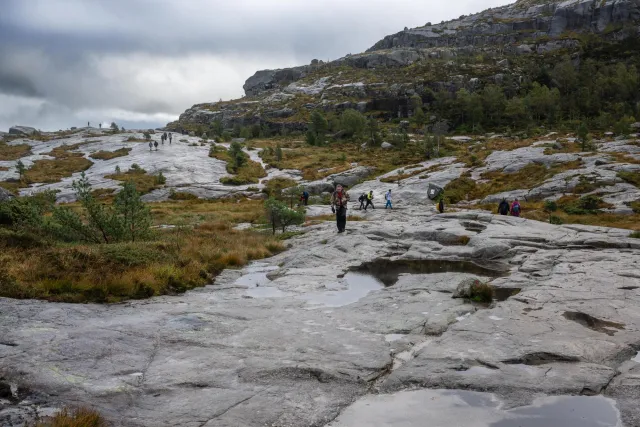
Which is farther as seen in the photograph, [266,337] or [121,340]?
[266,337]

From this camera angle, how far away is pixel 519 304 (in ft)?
36.6

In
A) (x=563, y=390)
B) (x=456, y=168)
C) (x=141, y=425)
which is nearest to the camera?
(x=141, y=425)

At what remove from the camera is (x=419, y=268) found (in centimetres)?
1705

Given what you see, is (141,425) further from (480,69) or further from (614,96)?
(480,69)

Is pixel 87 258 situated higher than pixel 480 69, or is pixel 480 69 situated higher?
pixel 480 69

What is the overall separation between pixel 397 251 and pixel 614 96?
384 ft

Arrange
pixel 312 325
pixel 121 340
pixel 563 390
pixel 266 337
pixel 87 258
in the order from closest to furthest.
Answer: pixel 563 390 → pixel 121 340 → pixel 266 337 → pixel 312 325 → pixel 87 258

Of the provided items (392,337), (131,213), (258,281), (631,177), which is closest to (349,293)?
(258,281)

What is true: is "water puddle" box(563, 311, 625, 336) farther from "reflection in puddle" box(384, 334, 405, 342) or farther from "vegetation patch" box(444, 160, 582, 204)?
"vegetation patch" box(444, 160, 582, 204)

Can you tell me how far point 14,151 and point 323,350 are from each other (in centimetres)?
11502

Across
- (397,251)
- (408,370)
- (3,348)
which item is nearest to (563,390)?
(408,370)

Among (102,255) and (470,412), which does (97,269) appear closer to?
(102,255)

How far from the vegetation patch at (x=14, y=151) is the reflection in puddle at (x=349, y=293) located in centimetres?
9815

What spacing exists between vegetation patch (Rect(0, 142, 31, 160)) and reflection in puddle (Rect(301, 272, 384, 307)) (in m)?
98.2
